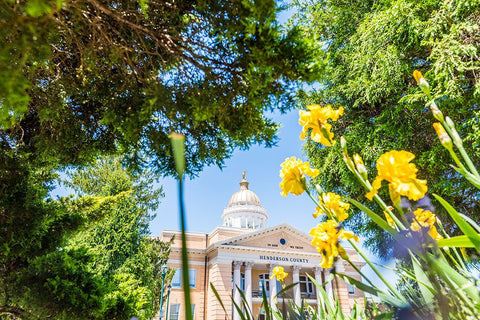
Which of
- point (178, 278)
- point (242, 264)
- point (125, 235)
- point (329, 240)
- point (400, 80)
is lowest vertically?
point (329, 240)

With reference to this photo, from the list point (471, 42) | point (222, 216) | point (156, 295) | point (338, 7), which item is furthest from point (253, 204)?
point (471, 42)

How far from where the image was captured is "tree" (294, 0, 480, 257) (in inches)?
212

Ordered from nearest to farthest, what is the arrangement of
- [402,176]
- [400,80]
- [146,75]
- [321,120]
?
[402,176] → [321,120] → [146,75] → [400,80]

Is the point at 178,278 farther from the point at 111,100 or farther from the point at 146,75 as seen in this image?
the point at 146,75

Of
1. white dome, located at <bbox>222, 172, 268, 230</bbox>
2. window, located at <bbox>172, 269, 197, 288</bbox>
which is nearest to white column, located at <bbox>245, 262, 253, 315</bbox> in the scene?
window, located at <bbox>172, 269, 197, 288</bbox>

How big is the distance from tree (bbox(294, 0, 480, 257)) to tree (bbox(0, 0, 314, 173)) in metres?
2.02

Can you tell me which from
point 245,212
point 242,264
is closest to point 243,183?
point 245,212

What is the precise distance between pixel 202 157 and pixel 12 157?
2.90 m

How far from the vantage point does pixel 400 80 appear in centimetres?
636

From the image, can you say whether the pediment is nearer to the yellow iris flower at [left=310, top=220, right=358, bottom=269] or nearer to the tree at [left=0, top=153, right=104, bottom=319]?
the tree at [left=0, top=153, right=104, bottom=319]

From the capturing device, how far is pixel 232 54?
129 inches

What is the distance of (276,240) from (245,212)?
6520 millimetres

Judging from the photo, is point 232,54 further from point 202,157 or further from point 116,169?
point 116,169

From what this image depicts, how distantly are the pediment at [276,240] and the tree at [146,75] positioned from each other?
18771 millimetres
